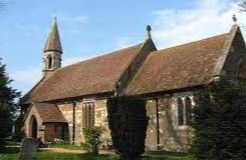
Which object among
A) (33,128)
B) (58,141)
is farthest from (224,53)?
(33,128)

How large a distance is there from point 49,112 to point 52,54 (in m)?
13.5

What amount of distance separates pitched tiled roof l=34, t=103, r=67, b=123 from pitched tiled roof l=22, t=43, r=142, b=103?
3.65ft

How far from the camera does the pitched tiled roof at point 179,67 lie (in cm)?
2973

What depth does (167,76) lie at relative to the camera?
32.2 m

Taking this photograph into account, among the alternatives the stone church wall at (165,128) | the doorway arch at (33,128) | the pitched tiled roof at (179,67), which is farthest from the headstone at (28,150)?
the doorway arch at (33,128)

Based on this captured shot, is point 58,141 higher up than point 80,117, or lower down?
lower down

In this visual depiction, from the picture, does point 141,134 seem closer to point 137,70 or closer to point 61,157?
point 61,157

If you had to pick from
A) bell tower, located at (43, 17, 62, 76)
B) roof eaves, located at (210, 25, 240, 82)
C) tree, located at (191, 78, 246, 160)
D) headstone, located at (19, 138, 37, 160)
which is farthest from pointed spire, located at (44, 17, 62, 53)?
tree, located at (191, 78, 246, 160)

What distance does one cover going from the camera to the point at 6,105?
30.6 meters

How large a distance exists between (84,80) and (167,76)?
1022 centimetres

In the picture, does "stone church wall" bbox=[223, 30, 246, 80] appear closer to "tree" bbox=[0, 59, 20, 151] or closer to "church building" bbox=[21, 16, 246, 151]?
"church building" bbox=[21, 16, 246, 151]

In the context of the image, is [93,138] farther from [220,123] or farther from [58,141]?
[220,123]

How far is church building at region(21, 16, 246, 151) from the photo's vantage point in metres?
29.8

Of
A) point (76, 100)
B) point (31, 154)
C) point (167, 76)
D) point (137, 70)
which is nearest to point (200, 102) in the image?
point (31, 154)
